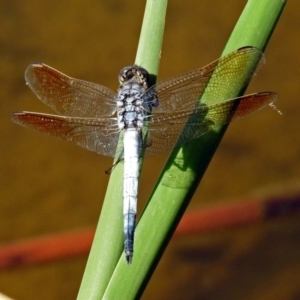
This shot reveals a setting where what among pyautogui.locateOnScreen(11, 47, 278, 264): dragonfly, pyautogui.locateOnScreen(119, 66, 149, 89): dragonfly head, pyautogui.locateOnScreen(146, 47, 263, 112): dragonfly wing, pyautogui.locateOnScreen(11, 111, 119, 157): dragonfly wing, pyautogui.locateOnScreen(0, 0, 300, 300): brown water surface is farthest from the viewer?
pyautogui.locateOnScreen(0, 0, 300, 300): brown water surface

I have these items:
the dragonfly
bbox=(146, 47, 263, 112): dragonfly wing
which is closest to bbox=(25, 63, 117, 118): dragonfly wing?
the dragonfly

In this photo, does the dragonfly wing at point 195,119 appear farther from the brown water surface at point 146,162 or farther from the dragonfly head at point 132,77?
the brown water surface at point 146,162

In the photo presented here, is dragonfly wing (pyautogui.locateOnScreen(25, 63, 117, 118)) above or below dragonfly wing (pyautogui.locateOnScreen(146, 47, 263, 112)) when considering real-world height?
above

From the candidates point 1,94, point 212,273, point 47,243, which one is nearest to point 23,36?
point 1,94

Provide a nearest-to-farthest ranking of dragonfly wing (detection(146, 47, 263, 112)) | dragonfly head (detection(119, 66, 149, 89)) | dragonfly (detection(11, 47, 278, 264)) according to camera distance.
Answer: dragonfly wing (detection(146, 47, 263, 112)) < dragonfly (detection(11, 47, 278, 264)) < dragonfly head (detection(119, 66, 149, 89))

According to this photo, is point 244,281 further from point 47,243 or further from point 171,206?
point 171,206

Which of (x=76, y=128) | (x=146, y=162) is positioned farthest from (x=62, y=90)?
(x=146, y=162)

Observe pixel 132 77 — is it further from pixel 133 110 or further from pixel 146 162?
pixel 146 162

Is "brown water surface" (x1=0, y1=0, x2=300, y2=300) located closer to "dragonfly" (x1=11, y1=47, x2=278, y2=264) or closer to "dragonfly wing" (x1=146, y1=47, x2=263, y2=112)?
"dragonfly" (x1=11, y1=47, x2=278, y2=264)
